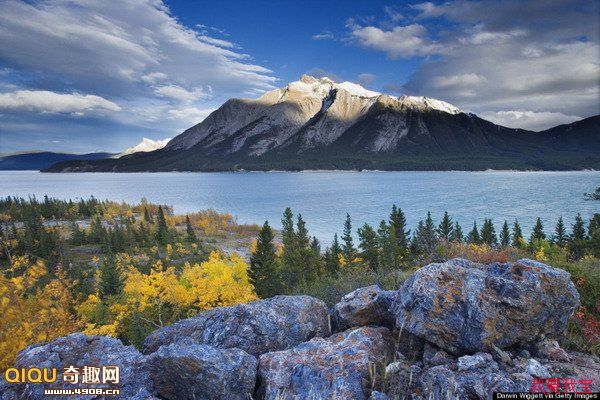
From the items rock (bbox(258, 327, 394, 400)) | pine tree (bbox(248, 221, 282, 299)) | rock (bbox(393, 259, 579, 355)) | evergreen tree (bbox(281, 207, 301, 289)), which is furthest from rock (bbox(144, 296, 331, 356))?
evergreen tree (bbox(281, 207, 301, 289))

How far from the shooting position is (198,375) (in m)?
6.55

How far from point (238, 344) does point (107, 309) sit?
24046 millimetres

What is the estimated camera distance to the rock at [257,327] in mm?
8477

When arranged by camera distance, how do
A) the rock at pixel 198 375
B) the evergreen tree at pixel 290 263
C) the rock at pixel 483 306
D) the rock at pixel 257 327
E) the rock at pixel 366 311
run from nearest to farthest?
the rock at pixel 198 375 → the rock at pixel 483 306 → the rock at pixel 257 327 → the rock at pixel 366 311 → the evergreen tree at pixel 290 263

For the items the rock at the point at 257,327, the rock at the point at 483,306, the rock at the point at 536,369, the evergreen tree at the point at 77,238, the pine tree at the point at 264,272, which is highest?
the rock at the point at 483,306

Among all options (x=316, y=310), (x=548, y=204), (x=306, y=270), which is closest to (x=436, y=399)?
(x=316, y=310)

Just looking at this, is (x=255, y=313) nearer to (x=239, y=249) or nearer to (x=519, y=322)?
(x=519, y=322)

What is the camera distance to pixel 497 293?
7.54 meters

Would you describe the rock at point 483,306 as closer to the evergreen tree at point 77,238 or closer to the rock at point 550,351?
the rock at point 550,351

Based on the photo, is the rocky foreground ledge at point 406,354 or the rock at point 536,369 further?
the rocky foreground ledge at point 406,354

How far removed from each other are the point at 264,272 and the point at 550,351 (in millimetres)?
33222

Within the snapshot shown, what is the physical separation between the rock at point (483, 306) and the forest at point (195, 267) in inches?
46.4

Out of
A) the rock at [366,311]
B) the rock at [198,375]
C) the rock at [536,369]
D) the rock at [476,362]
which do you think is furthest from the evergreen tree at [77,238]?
the rock at [536,369]

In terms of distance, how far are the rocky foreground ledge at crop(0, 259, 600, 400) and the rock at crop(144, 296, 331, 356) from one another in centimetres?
5
